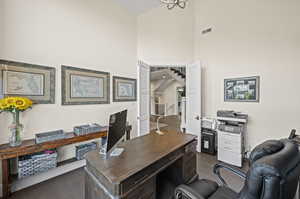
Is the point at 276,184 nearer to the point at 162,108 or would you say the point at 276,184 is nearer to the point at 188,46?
the point at 188,46

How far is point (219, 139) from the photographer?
3.32 metres

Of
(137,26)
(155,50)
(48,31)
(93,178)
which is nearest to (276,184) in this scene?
(93,178)

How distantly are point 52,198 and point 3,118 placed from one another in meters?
1.30

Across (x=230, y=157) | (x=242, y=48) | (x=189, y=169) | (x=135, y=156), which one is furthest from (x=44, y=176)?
(x=242, y=48)

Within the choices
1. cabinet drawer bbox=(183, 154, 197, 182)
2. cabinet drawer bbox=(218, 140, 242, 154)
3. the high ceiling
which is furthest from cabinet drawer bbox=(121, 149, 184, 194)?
the high ceiling

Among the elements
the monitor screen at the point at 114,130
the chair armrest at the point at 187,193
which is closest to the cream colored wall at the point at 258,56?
the chair armrest at the point at 187,193

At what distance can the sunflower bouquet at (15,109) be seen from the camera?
1.91m

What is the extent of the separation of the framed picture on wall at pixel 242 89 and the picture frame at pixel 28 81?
146 inches

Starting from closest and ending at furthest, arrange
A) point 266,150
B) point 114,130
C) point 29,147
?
point 266,150 < point 114,130 < point 29,147

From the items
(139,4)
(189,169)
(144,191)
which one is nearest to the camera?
(144,191)

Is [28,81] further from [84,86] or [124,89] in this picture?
[124,89]

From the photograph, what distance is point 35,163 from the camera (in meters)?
2.16

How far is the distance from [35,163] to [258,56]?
453 cm

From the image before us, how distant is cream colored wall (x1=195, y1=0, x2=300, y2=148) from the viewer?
9.35 ft
